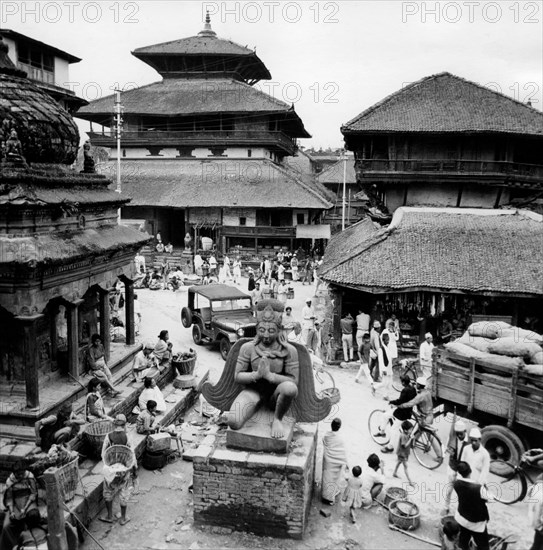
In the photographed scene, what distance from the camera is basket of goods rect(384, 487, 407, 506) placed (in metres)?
8.95

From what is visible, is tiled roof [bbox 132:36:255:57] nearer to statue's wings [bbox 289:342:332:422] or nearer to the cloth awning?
the cloth awning

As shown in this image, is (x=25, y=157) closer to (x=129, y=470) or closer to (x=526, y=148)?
(x=129, y=470)

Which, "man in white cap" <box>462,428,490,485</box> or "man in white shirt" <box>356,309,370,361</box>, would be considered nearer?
"man in white cap" <box>462,428,490,485</box>

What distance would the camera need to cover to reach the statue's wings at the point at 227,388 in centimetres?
912

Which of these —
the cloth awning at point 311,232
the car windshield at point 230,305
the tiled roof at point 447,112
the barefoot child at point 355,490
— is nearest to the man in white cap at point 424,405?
the barefoot child at point 355,490

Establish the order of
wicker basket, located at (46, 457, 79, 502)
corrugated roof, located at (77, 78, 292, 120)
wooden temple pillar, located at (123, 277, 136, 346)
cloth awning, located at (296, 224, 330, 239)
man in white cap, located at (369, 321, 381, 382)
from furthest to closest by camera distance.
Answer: corrugated roof, located at (77, 78, 292, 120) → cloth awning, located at (296, 224, 330, 239) → man in white cap, located at (369, 321, 381, 382) → wooden temple pillar, located at (123, 277, 136, 346) → wicker basket, located at (46, 457, 79, 502)

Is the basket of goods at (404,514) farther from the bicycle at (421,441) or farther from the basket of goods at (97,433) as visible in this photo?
the basket of goods at (97,433)

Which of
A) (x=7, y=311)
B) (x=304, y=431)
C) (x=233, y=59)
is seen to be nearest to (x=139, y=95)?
(x=233, y=59)

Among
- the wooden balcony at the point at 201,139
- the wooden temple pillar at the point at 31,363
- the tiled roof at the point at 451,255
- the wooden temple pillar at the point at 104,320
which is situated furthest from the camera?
the wooden balcony at the point at 201,139

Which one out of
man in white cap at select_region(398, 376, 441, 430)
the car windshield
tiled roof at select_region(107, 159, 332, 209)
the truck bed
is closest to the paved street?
man in white cap at select_region(398, 376, 441, 430)

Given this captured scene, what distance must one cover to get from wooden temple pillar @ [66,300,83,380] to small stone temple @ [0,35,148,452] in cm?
2

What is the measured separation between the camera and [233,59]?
40.6 metres

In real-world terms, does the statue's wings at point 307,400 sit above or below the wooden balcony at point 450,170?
below

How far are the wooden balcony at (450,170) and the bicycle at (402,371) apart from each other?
7847 mm
